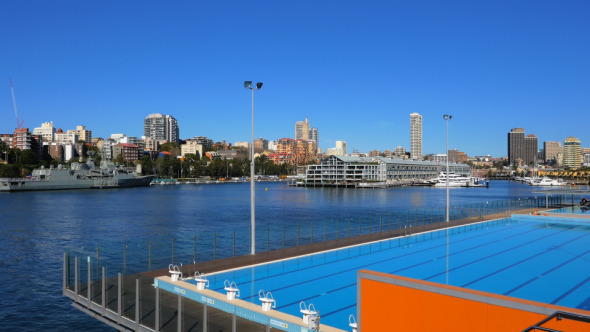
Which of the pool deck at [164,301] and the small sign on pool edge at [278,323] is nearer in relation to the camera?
the small sign on pool edge at [278,323]

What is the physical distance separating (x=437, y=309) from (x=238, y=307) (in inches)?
246

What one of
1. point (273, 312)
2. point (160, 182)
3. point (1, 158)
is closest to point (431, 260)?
point (273, 312)

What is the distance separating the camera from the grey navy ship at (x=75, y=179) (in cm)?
11981

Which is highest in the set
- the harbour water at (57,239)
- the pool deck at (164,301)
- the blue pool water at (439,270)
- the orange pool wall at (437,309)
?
the orange pool wall at (437,309)

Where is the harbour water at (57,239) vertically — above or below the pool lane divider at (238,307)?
below

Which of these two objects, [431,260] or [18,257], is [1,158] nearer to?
[18,257]

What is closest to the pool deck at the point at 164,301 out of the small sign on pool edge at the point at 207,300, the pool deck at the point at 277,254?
the pool deck at the point at 277,254

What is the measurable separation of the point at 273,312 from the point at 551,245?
66.2ft

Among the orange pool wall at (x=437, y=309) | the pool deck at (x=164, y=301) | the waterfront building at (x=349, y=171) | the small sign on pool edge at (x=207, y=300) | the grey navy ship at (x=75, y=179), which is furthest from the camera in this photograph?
the waterfront building at (x=349, y=171)

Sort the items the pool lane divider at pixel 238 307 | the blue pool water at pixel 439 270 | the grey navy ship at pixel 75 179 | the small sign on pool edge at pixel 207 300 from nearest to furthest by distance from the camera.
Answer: the pool lane divider at pixel 238 307 → the small sign on pool edge at pixel 207 300 → the blue pool water at pixel 439 270 → the grey navy ship at pixel 75 179

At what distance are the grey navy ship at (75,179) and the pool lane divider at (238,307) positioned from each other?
121136 mm

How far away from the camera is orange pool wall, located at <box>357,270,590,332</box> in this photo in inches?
294

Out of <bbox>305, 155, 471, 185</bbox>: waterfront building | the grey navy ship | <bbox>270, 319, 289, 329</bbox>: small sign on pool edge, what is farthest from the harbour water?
<bbox>305, 155, 471, 185</bbox>: waterfront building

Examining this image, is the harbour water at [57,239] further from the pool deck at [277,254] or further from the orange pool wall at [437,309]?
the orange pool wall at [437,309]
